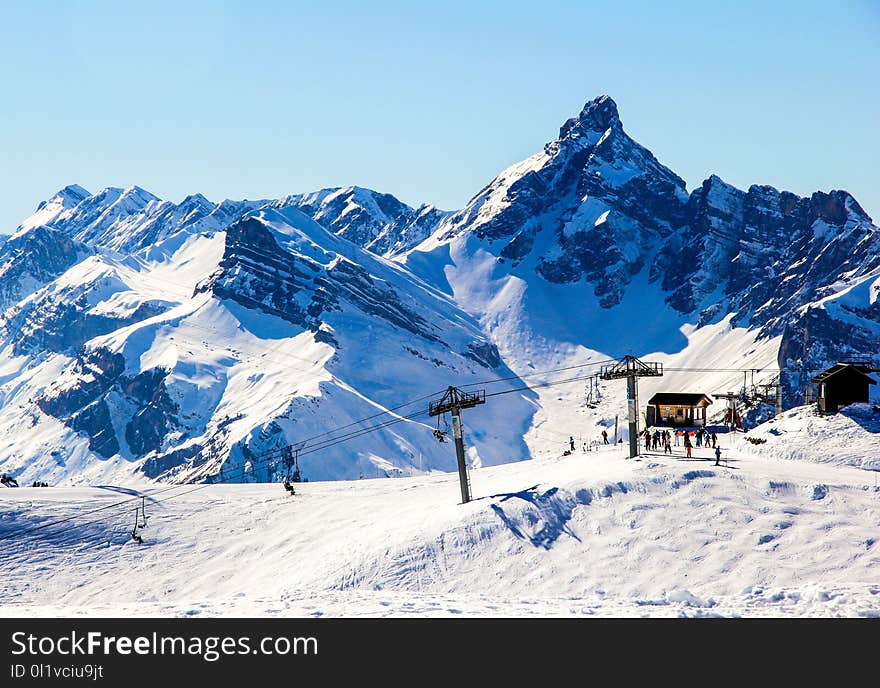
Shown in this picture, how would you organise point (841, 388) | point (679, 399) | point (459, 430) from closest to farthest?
point (459, 430)
point (841, 388)
point (679, 399)

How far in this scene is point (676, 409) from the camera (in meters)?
102

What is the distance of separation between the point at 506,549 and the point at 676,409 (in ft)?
153

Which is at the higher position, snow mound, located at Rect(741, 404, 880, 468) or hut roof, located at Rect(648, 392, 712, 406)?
hut roof, located at Rect(648, 392, 712, 406)

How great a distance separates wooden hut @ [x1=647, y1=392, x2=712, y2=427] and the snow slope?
22.7 m

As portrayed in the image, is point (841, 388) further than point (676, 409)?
No

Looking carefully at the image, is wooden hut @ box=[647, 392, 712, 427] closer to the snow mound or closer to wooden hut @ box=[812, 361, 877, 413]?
the snow mound

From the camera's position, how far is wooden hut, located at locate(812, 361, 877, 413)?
83.9m

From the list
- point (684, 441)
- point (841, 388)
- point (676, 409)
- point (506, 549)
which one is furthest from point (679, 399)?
point (506, 549)

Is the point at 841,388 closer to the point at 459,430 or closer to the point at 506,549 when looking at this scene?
the point at 459,430

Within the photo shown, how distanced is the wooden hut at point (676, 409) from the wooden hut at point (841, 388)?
57.8 ft

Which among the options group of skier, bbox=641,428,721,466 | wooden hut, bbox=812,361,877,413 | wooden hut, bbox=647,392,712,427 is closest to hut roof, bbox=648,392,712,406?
wooden hut, bbox=647,392,712,427
